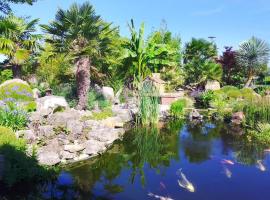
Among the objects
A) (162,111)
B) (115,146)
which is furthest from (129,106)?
(115,146)

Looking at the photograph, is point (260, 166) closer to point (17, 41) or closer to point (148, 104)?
point (148, 104)

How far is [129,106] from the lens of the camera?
1773 centimetres

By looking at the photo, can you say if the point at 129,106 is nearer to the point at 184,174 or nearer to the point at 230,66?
the point at 184,174

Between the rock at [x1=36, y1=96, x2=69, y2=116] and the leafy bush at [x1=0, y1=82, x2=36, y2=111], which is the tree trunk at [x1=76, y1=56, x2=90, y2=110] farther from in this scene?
the leafy bush at [x1=0, y1=82, x2=36, y2=111]

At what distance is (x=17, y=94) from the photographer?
14.5 meters

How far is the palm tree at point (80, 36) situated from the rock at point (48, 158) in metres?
7.00

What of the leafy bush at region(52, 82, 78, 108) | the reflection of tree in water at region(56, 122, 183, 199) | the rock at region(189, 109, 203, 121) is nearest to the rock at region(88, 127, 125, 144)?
the reflection of tree in water at region(56, 122, 183, 199)

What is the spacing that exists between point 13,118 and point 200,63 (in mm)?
18208

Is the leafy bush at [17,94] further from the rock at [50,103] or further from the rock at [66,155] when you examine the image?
the rock at [66,155]

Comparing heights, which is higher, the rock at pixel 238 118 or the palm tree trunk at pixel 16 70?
the palm tree trunk at pixel 16 70

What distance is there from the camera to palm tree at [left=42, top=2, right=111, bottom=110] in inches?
549

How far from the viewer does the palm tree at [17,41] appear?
17562 millimetres

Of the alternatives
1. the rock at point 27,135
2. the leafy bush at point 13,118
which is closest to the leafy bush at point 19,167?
the rock at point 27,135

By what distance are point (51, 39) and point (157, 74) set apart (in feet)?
31.7
